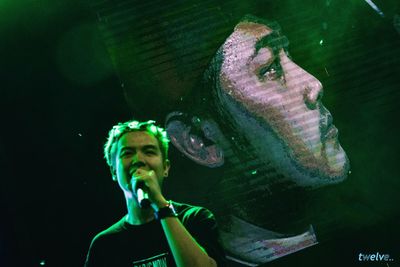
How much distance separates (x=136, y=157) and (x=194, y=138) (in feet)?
2.59

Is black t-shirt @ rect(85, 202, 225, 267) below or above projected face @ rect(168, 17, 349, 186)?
below

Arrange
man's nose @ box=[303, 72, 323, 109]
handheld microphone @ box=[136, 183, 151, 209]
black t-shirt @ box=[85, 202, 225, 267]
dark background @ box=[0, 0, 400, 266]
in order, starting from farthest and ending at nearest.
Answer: man's nose @ box=[303, 72, 323, 109], dark background @ box=[0, 0, 400, 266], black t-shirt @ box=[85, 202, 225, 267], handheld microphone @ box=[136, 183, 151, 209]

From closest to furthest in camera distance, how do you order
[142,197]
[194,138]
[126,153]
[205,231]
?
[142,197], [205,231], [126,153], [194,138]

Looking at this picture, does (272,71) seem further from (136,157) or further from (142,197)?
(142,197)

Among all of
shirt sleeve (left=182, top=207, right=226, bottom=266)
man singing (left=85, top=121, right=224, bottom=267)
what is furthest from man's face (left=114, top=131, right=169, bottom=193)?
shirt sleeve (left=182, top=207, right=226, bottom=266)

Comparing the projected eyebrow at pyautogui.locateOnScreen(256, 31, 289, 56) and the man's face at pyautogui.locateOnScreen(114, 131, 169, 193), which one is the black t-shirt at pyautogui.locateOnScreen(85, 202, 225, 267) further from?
the projected eyebrow at pyautogui.locateOnScreen(256, 31, 289, 56)

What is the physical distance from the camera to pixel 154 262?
6.55 feet

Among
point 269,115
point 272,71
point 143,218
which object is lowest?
point 143,218

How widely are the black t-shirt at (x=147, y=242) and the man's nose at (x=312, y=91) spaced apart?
1.20m

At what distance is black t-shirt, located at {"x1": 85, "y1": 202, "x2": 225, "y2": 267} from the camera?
1.97 meters

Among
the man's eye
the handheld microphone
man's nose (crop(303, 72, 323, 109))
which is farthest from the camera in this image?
man's nose (crop(303, 72, 323, 109))

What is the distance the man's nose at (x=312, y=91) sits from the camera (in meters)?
2.82

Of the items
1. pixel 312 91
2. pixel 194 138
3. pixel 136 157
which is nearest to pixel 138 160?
pixel 136 157

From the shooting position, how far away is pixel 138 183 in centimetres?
179
